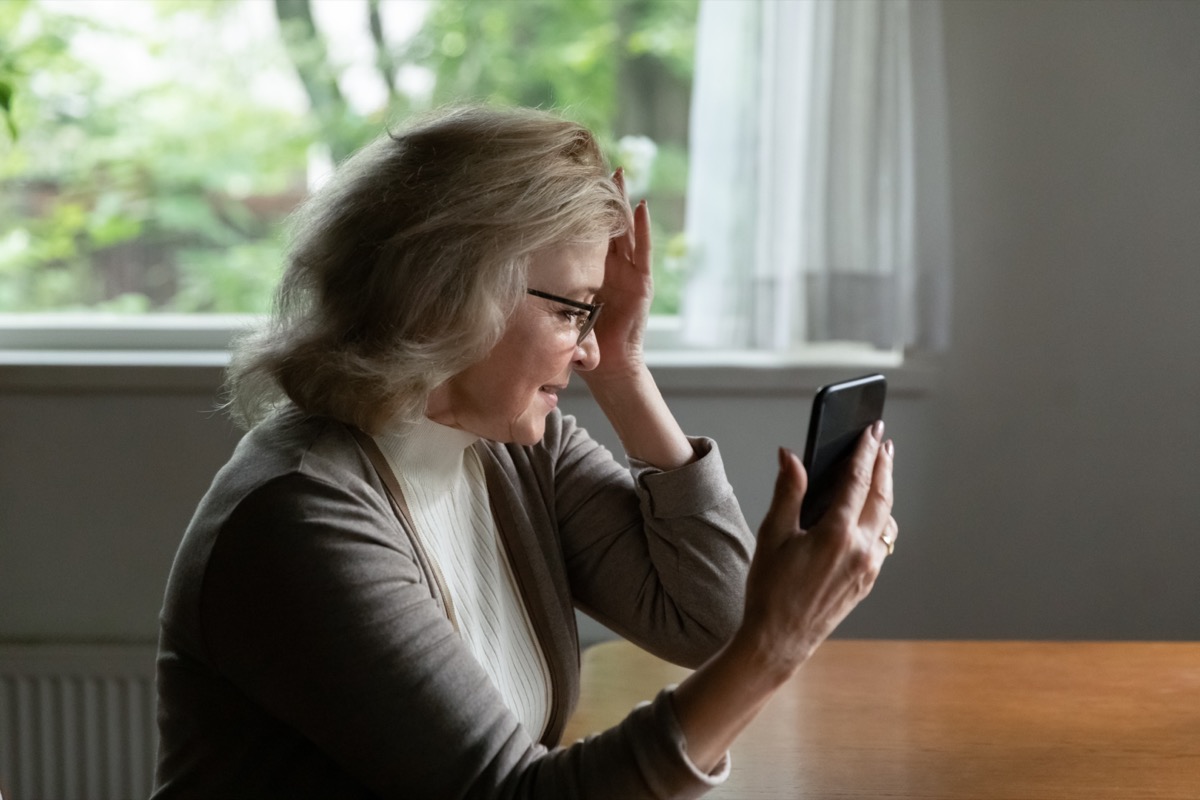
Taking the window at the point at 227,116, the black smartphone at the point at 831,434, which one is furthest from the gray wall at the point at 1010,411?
the black smartphone at the point at 831,434

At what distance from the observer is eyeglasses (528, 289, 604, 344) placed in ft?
3.94

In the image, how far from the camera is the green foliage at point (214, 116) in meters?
2.41

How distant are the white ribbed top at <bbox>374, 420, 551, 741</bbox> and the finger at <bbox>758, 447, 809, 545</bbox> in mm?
343

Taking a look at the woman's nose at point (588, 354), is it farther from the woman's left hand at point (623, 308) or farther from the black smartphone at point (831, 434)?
the black smartphone at point (831, 434)

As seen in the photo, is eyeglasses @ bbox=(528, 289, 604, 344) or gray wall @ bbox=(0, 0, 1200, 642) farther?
gray wall @ bbox=(0, 0, 1200, 642)

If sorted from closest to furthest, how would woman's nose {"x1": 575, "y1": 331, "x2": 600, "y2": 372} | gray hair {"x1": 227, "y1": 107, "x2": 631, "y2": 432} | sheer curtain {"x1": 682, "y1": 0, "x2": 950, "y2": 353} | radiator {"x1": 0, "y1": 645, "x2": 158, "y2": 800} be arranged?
gray hair {"x1": 227, "y1": 107, "x2": 631, "y2": 432}
woman's nose {"x1": 575, "y1": 331, "x2": 600, "y2": 372}
sheer curtain {"x1": 682, "y1": 0, "x2": 950, "y2": 353}
radiator {"x1": 0, "y1": 645, "x2": 158, "y2": 800}

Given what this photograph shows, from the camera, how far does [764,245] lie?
7.06ft

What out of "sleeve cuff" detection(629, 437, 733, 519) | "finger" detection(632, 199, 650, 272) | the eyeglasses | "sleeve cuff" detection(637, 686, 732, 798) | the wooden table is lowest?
the wooden table

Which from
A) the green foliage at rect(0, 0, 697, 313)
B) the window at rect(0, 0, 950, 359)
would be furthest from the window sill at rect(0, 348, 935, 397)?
the green foliage at rect(0, 0, 697, 313)

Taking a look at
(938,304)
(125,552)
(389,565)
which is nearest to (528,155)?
(389,565)

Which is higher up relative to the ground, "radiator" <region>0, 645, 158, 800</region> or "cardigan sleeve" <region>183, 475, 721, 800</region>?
"cardigan sleeve" <region>183, 475, 721, 800</region>

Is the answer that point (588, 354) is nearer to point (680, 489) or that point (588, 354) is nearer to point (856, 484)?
point (680, 489)

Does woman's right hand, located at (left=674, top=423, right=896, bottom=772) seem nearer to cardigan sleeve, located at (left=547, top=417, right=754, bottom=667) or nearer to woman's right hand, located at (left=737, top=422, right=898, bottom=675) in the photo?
woman's right hand, located at (left=737, top=422, right=898, bottom=675)

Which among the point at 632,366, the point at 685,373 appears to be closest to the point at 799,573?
the point at 632,366
